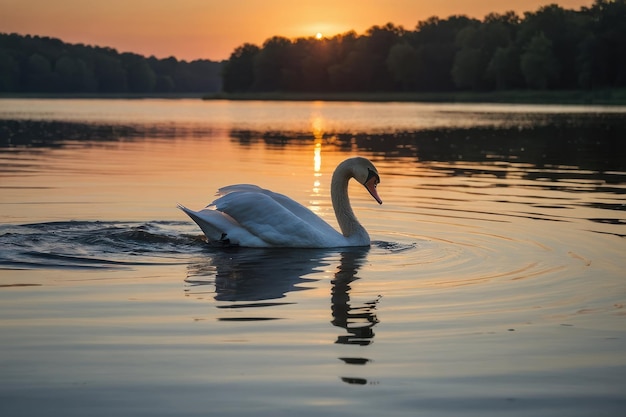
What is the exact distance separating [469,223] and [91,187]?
7.11 meters

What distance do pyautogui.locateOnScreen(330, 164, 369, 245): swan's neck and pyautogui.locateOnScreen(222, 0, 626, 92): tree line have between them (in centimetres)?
11316

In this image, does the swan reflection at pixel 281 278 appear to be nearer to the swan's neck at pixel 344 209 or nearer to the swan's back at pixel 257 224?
the swan's back at pixel 257 224

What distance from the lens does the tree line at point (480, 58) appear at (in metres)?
124

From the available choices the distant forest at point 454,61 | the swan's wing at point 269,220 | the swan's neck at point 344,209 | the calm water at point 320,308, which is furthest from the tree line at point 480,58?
the swan's wing at point 269,220

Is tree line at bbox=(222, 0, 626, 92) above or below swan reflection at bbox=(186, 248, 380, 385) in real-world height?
above

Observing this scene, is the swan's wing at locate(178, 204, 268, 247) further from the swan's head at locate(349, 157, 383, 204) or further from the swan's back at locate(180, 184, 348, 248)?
the swan's head at locate(349, 157, 383, 204)

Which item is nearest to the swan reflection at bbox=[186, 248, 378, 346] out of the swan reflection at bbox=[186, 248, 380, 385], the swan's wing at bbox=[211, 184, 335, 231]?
the swan reflection at bbox=[186, 248, 380, 385]

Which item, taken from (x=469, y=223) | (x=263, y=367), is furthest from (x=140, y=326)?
(x=469, y=223)

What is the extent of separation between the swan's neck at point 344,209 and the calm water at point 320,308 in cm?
24

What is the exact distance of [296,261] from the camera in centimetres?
1077

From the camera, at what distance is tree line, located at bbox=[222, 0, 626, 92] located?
12412 cm

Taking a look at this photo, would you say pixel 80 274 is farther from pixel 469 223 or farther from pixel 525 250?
pixel 469 223

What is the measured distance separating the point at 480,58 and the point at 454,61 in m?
19.8

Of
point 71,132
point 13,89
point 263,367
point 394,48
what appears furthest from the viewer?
point 13,89
